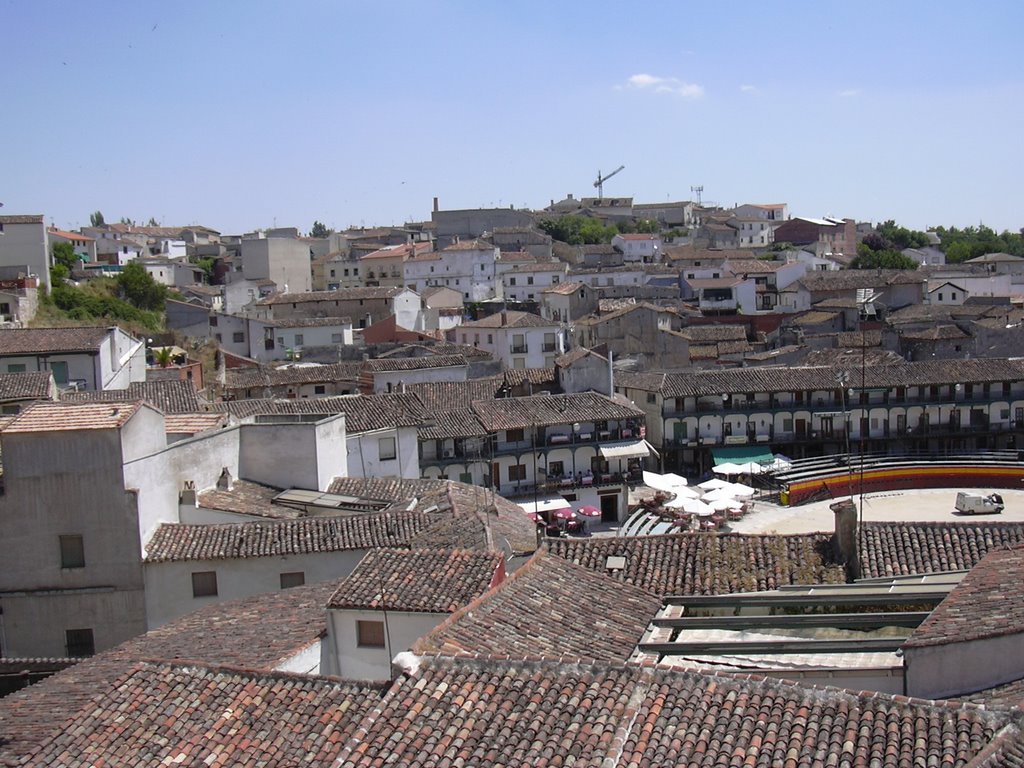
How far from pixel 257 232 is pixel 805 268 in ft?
156

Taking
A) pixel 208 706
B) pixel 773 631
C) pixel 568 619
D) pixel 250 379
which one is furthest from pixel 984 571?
pixel 250 379

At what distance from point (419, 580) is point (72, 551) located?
859cm

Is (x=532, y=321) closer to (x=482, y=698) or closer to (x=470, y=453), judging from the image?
(x=470, y=453)

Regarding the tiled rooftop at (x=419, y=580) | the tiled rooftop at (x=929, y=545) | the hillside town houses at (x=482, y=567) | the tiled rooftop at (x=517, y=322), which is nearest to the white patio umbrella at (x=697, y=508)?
the hillside town houses at (x=482, y=567)

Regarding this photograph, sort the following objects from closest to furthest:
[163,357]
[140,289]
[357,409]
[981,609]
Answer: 1. [981,609]
2. [357,409]
3. [163,357]
4. [140,289]

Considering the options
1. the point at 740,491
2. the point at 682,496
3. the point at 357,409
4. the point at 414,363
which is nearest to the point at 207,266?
the point at 414,363

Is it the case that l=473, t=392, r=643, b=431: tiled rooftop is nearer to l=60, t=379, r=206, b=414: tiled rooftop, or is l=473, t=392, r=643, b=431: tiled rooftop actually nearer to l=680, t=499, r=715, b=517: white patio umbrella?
l=680, t=499, r=715, b=517: white patio umbrella

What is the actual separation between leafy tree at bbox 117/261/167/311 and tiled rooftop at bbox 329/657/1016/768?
57372mm

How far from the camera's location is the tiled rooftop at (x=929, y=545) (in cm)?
1689

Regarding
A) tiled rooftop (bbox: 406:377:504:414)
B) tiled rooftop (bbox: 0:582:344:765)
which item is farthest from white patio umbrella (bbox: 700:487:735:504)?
tiled rooftop (bbox: 0:582:344:765)

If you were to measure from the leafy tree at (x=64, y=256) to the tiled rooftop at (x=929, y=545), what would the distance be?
6013 cm

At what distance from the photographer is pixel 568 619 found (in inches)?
557

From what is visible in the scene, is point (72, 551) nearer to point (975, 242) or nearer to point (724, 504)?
point (724, 504)

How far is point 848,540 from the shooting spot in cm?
1727
